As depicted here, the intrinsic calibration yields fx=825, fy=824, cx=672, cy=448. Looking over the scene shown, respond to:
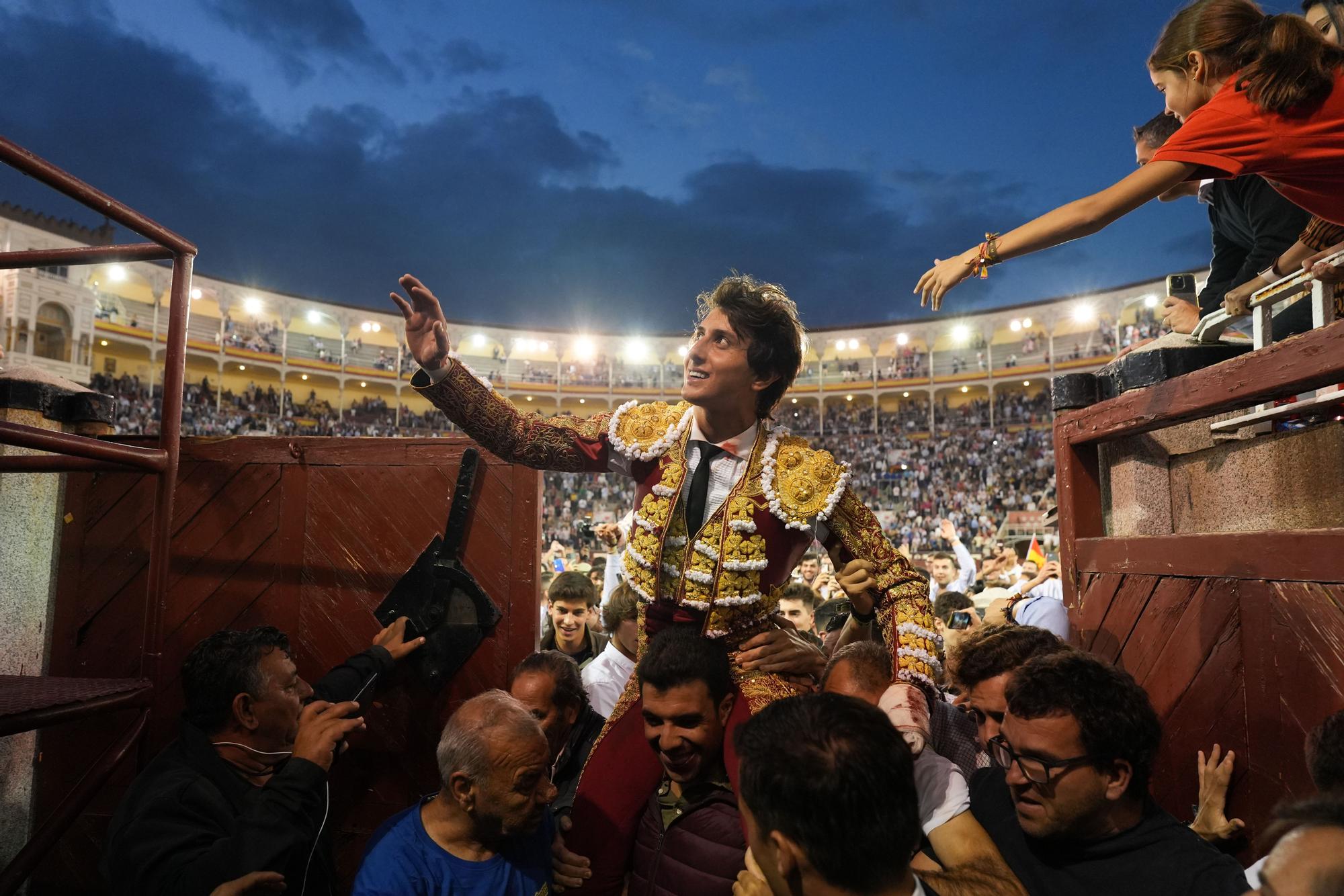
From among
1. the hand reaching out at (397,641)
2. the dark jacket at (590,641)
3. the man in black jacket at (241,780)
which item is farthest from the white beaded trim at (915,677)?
the dark jacket at (590,641)

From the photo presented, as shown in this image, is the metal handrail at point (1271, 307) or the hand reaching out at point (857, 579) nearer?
the metal handrail at point (1271, 307)

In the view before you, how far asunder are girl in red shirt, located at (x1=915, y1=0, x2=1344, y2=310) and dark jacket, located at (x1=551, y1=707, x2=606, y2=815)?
6.71 ft

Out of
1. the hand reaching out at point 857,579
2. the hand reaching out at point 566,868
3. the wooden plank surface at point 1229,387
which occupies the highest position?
the wooden plank surface at point 1229,387

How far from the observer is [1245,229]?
3262 millimetres

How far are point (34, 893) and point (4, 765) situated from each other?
2.04 ft

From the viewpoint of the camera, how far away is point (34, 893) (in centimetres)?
352

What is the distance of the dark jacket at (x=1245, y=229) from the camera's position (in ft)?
9.98

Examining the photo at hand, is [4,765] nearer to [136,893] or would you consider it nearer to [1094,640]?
[136,893]

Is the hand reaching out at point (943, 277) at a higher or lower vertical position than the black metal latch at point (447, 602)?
higher

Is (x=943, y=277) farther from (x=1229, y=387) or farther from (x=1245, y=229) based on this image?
(x=1245, y=229)

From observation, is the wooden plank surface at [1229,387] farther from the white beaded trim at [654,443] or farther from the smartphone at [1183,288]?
the white beaded trim at [654,443]

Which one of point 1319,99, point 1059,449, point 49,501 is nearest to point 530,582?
point 49,501

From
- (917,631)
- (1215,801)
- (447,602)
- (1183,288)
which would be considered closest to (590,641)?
(447,602)

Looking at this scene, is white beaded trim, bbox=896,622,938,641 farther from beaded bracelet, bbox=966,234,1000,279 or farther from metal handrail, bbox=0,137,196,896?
metal handrail, bbox=0,137,196,896
